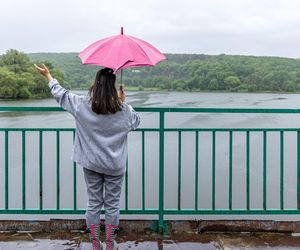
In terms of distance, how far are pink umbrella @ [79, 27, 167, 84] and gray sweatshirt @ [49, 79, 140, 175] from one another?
0.29m

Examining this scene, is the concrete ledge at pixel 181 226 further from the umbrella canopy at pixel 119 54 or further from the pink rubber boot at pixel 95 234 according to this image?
the umbrella canopy at pixel 119 54

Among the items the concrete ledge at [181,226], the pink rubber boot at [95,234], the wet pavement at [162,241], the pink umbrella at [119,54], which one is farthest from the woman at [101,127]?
the concrete ledge at [181,226]

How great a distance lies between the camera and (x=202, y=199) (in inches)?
407

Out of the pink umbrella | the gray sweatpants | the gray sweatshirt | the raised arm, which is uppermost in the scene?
the pink umbrella

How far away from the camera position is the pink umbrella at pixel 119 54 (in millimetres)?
2828

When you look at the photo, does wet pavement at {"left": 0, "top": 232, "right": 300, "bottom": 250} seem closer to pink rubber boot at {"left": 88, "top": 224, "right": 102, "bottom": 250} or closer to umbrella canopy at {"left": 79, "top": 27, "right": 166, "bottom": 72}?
pink rubber boot at {"left": 88, "top": 224, "right": 102, "bottom": 250}

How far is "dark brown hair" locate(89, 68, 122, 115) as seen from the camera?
2863mm

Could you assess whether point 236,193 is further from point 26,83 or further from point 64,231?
point 26,83

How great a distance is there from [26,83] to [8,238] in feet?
185

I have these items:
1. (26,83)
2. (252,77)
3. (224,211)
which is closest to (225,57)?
(252,77)

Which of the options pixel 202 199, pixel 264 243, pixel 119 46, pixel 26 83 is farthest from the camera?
pixel 26 83

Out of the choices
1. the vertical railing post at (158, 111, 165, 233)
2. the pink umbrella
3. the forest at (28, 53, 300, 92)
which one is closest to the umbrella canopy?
the pink umbrella

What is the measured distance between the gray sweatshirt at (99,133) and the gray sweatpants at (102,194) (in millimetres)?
102

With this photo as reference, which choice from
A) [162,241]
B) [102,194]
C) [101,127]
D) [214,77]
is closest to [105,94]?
[101,127]
